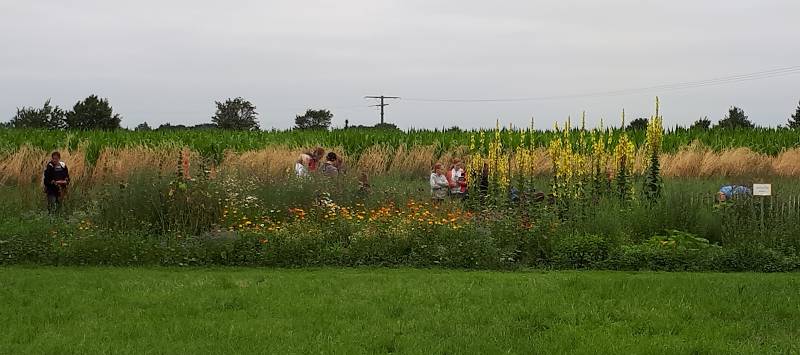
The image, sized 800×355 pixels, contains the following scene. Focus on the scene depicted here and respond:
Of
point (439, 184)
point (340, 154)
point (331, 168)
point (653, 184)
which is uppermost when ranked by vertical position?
point (340, 154)

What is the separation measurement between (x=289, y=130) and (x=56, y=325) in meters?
24.1

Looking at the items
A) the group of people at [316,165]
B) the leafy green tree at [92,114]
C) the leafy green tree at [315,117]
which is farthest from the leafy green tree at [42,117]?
the group of people at [316,165]

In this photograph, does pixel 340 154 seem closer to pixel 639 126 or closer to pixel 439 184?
pixel 439 184

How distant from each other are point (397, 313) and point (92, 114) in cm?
5556

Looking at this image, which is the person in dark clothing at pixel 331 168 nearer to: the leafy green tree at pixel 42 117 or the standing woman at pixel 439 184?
the standing woman at pixel 439 184

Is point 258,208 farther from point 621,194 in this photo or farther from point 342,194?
point 621,194

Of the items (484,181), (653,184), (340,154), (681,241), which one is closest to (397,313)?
(681,241)

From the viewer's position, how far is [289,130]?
100 ft

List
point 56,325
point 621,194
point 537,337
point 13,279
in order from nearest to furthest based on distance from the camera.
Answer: point 537,337 → point 56,325 → point 13,279 → point 621,194

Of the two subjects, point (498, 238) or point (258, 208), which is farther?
point (258, 208)

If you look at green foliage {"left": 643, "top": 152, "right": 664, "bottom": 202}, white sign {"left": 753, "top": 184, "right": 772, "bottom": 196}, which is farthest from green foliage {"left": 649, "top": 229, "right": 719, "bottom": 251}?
green foliage {"left": 643, "top": 152, "right": 664, "bottom": 202}

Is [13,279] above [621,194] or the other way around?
the other way around

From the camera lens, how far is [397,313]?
7059mm

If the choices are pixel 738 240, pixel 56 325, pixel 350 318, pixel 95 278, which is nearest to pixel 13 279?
pixel 95 278
